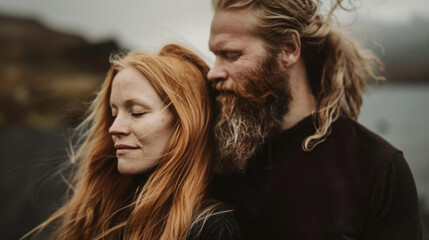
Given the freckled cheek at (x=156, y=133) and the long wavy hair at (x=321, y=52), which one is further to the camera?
the long wavy hair at (x=321, y=52)

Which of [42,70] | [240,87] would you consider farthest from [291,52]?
[42,70]

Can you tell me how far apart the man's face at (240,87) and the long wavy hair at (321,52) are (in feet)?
0.27

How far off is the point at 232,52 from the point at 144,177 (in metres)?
0.89

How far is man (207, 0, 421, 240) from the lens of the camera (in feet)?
6.78

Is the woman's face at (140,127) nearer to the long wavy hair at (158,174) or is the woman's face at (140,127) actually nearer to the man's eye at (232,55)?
the long wavy hair at (158,174)

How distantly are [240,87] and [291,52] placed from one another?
0.41 m

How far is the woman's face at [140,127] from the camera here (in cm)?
205

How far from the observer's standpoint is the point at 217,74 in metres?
2.23

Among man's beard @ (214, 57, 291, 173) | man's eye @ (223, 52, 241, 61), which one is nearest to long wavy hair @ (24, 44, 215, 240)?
man's beard @ (214, 57, 291, 173)

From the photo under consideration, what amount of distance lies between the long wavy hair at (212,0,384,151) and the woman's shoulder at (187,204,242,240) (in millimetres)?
641

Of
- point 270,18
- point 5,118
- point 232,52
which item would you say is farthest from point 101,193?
point 5,118

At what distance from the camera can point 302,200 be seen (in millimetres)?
2104

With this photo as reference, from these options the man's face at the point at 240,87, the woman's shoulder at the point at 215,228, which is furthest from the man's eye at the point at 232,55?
the woman's shoulder at the point at 215,228

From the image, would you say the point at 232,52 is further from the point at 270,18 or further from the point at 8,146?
the point at 8,146
